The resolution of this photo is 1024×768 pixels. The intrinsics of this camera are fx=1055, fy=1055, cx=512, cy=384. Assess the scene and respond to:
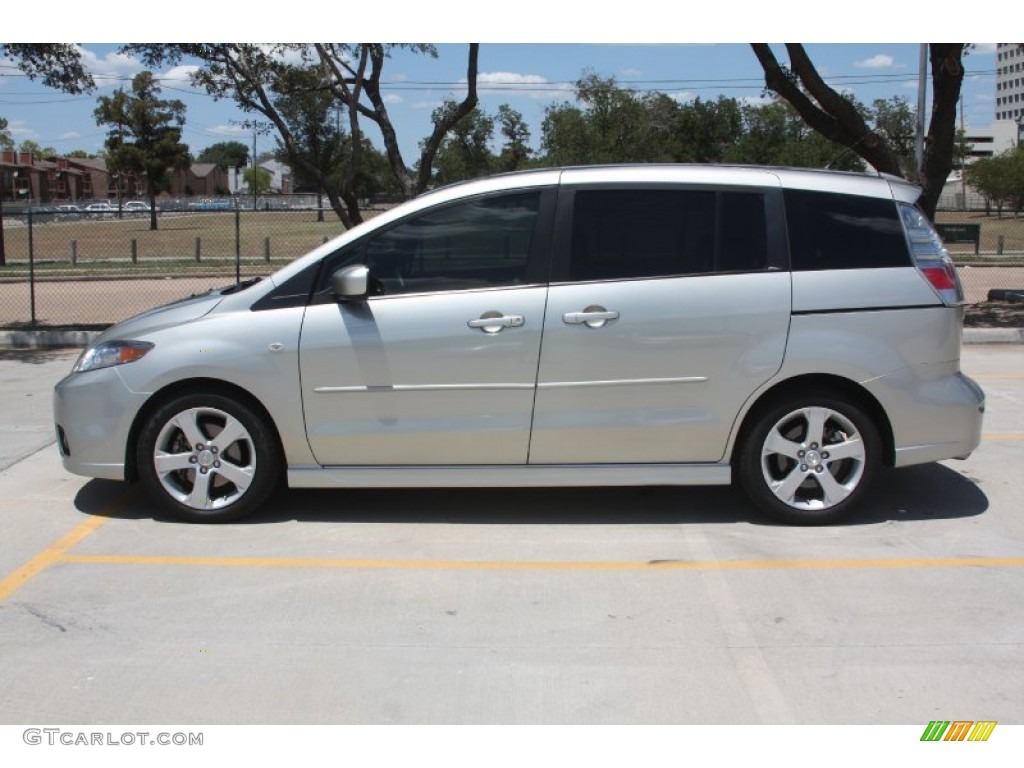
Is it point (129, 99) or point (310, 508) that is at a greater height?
point (129, 99)

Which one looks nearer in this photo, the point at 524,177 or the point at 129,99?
the point at 524,177

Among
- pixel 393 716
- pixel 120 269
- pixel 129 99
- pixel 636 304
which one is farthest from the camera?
pixel 129 99

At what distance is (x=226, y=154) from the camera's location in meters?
168

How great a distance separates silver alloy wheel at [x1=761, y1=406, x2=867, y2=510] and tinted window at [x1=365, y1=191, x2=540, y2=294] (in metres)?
1.63

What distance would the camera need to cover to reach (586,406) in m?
5.54

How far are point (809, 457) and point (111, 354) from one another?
12.5 ft

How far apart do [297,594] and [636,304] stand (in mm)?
2236

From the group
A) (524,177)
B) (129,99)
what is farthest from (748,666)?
(129,99)

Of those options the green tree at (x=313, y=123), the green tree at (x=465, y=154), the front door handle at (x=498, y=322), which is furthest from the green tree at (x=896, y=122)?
the front door handle at (x=498, y=322)

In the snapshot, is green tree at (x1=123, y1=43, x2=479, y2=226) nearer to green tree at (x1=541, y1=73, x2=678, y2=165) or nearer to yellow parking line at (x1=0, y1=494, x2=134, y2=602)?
yellow parking line at (x1=0, y1=494, x2=134, y2=602)

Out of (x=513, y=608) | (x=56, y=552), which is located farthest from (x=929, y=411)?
(x=56, y=552)

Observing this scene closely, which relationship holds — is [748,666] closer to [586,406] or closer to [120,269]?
[586,406]

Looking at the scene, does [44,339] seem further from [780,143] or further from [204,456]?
[780,143]

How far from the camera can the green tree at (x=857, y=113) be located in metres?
14.4
